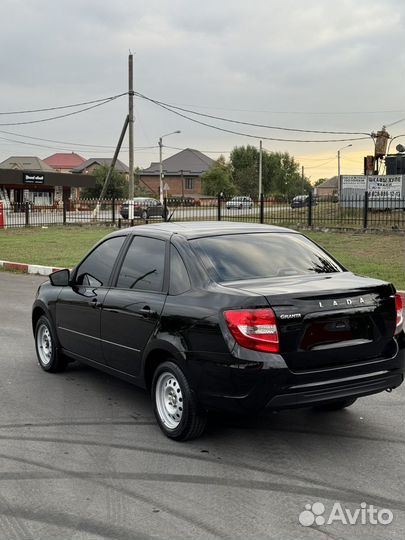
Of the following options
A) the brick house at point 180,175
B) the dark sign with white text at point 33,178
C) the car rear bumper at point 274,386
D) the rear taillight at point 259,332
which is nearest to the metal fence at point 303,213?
the car rear bumper at point 274,386

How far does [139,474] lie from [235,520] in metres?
0.83

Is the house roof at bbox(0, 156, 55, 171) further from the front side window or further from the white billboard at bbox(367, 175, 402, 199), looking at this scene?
the front side window

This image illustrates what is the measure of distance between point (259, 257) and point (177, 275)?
0.69 m

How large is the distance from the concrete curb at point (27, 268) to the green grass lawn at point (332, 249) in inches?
24.8

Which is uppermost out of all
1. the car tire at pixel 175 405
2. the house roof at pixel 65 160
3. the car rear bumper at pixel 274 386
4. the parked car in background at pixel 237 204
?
the house roof at pixel 65 160

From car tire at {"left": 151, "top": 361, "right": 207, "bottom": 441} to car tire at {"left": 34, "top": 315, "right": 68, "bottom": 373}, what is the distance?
1.93 m

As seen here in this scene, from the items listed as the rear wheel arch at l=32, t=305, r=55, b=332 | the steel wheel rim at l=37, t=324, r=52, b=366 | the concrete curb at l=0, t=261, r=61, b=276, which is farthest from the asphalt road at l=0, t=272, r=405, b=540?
the concrete curb at l=0, t=261, r=61, b=276

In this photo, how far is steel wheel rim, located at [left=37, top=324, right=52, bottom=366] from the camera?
6.44 m

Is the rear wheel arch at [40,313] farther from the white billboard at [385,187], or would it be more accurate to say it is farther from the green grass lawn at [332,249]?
the white billboard at [385,187]

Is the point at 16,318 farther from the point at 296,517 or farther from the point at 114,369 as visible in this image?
the point at 296,517

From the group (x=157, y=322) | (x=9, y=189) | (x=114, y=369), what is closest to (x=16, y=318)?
(x=114, y=369)

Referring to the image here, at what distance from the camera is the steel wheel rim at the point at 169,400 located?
448cm

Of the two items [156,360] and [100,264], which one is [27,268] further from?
[156,360]

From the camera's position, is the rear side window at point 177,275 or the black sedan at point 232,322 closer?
the black sedan at point 232,322
